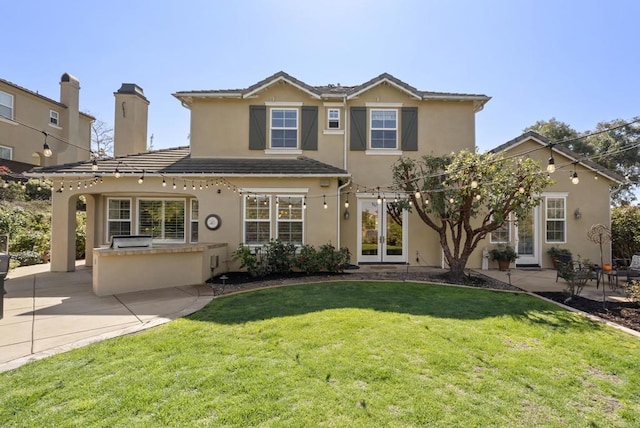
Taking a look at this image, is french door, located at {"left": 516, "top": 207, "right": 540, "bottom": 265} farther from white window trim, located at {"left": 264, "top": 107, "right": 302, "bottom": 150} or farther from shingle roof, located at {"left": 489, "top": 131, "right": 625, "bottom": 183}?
white window trim, located at {"left": 264, "top": 107, "right": 302, "bottom": 150}

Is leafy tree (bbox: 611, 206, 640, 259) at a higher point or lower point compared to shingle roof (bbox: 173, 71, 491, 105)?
lower

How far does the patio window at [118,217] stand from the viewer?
11727 mm

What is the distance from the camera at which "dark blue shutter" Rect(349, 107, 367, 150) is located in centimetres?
1180

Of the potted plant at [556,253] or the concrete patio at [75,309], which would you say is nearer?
the concrete patio at [75,309]

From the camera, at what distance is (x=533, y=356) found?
420 centimetres

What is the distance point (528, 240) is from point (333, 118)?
9408mm

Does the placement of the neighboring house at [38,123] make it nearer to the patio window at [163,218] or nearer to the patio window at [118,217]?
the patio window at [118,217]

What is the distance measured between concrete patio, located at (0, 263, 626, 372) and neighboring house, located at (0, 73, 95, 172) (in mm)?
10888

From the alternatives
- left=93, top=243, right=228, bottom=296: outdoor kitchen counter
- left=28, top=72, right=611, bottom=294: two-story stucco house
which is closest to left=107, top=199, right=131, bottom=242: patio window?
left=28, top=72, right=611, bottom=294: two-story stucco house

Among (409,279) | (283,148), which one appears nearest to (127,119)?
(283,148)

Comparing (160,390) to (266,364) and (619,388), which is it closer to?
(266,364)

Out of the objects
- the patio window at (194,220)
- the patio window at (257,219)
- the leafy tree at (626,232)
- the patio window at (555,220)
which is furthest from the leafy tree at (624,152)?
the patio window at (194,220)

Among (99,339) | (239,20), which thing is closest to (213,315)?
(99,339)

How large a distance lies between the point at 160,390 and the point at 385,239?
9749mm
